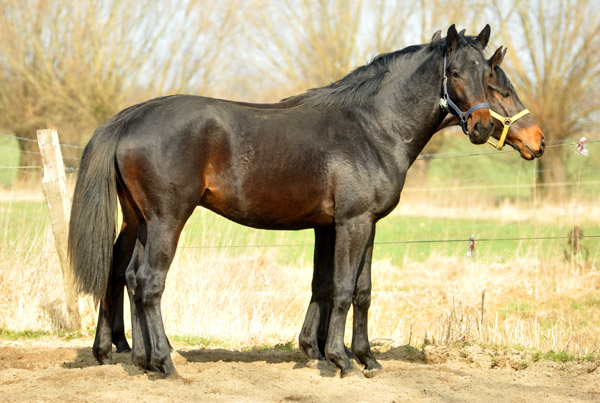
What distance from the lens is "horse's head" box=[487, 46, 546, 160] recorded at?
491 centimetres

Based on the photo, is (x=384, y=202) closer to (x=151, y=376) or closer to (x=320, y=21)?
(x=151, y=376)

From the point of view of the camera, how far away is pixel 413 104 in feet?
16.6

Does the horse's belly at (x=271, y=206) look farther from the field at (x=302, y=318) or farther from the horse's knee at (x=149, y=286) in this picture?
the field at (x=302, y=318)

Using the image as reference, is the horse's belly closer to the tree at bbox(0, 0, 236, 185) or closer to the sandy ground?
the sandy ground

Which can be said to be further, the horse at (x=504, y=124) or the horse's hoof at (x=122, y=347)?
the horse's hoof at (x=122, y=347)

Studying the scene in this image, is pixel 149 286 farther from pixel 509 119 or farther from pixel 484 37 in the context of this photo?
pixel 484 37

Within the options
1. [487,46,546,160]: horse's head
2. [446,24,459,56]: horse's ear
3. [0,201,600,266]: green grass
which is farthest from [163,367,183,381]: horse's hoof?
[0,201,600,266]: green grass

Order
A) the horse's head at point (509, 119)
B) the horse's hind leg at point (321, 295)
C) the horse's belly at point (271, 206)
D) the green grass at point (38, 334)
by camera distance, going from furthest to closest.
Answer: the green grass at point (38, 334)
the horse's hind leg at point (321, 295)
the horse's head at point (509, 119)
the horse's belly at point (271, 206)

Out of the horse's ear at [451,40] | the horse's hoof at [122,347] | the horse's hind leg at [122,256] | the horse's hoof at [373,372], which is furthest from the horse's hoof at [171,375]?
the horse's ear at [451,40]

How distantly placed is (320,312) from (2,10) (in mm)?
20862

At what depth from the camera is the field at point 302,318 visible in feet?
14.6

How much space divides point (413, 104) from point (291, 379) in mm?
2214

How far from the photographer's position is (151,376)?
4570 millimetres

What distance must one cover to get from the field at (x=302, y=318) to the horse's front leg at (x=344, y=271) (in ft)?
0.69
